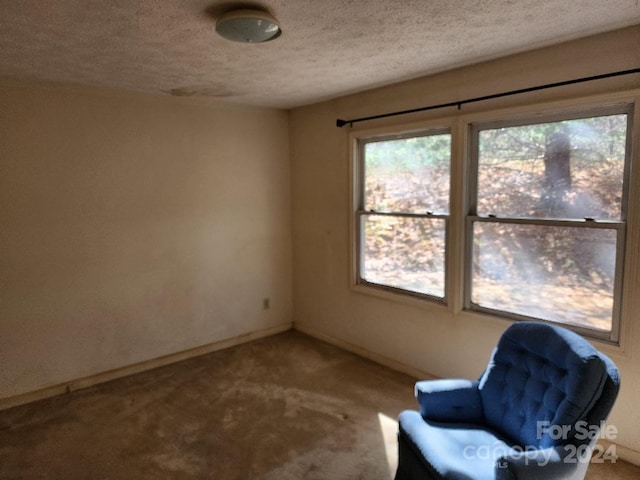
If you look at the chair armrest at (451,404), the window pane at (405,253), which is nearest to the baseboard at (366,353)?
the window pane at (405,253)

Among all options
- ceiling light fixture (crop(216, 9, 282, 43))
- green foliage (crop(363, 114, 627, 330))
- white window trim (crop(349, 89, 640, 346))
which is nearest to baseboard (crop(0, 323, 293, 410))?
white window trim (crop(349, 89, 640, 346))

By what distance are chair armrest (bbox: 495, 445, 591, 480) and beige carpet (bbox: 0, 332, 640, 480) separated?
883 millimetres

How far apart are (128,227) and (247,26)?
2.17m

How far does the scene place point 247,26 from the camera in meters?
1.93

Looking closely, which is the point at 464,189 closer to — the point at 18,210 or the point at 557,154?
the point at 557,154

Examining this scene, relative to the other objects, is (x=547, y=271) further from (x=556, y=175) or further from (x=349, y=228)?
(x=349, y=228)

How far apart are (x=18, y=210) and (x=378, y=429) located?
293cm

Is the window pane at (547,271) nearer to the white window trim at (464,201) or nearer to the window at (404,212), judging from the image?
the white window trim at (464,201)

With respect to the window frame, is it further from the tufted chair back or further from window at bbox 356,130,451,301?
the tufted chair back

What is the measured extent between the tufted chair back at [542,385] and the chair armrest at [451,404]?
5 cm

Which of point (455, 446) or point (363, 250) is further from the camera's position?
point (363, 250)

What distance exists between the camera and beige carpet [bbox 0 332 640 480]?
231 cm

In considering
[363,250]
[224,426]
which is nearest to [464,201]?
[363,250]

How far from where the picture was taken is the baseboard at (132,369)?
3096 millimetres
